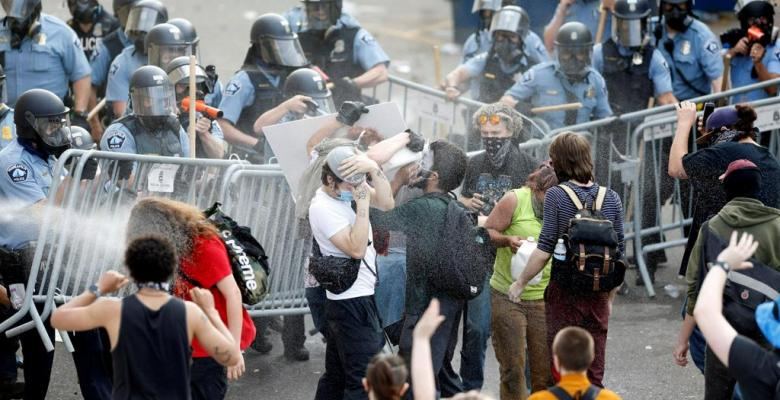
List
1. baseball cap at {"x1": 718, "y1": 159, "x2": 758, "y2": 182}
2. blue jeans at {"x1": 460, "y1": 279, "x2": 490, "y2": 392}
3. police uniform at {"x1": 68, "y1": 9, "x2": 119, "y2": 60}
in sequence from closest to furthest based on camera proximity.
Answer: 1. baseball cap at {"x1": 718, "y1": 159, "x2": 758, "y2": 182}
2. blue jeans at {"x1": 460, "y1": 279, "x2": 490, "y2": 392}
3. police uniform at {"x1": 68, "y1": 9, "x2": 119, "y2": 60}

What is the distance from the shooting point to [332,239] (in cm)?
644

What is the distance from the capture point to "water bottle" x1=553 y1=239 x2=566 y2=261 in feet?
21.5

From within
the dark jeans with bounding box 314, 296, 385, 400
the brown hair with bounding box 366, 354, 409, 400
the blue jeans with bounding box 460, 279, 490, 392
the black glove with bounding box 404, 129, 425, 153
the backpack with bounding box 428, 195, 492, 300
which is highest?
the black glove with bounding box 404, 129, 425, 153

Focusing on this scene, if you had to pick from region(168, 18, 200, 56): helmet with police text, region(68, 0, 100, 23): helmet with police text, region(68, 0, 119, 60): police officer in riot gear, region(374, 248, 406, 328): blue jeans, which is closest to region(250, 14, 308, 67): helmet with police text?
region(168, 18, 200, 56): helmet with police text

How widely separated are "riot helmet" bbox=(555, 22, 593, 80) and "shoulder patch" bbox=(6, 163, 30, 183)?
4368 millimetres

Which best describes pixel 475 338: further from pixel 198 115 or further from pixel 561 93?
pixel 561 93

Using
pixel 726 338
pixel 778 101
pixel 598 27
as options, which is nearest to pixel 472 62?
pixel 598 27

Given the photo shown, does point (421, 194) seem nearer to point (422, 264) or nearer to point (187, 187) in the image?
point (422, 264)

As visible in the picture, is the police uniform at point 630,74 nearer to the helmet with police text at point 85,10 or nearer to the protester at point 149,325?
the helmet with police text at point 85,10

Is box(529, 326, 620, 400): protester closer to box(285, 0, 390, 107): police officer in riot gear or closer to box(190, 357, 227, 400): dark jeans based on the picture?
box(190, 357, 227, 400): dark jeans

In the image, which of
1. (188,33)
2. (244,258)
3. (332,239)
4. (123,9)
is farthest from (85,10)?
(244,258)

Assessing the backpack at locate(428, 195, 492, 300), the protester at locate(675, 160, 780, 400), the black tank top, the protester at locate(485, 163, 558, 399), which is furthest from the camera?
the protester at locate(485, 163, 558, 399)

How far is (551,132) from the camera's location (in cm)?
954

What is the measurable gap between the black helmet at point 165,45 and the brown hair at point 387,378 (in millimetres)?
5086
